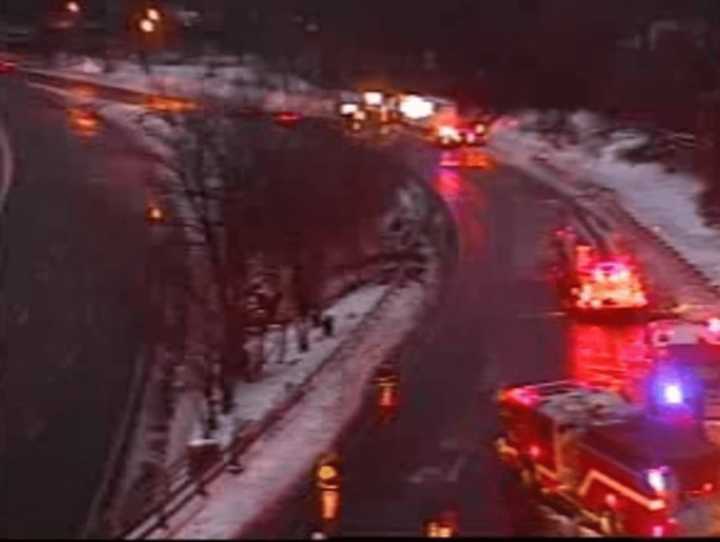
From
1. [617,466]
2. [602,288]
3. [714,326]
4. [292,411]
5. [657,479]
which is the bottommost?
[657,479]

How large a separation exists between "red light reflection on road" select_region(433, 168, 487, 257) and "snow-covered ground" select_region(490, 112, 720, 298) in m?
2.90

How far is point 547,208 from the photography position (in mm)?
54688

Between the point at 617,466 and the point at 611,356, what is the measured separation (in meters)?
13.5

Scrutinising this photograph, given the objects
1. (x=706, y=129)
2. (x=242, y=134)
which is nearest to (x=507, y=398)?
(x=242, y=134)

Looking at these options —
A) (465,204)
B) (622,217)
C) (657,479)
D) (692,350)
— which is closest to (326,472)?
(657,479)

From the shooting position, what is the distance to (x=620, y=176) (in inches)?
2421

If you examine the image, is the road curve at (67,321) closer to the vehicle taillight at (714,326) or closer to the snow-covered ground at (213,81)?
the snow-covered ground at (213,81)

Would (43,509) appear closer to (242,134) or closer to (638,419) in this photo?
(638,419)

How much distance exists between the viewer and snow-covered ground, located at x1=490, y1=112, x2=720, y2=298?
4922 cm

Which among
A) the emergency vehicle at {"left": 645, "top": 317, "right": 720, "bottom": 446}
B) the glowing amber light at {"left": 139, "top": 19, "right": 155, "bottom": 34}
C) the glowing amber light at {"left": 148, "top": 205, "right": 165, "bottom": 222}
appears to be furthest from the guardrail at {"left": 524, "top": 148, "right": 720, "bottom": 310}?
the glowing amber light at {"left": 139, "top": 19, "right": 155, "bottom": 34}

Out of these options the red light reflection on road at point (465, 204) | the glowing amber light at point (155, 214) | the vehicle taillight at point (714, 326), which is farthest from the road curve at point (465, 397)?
the glowing amber light at point (155, 214)

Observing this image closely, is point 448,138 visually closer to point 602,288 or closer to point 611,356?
point 602,288

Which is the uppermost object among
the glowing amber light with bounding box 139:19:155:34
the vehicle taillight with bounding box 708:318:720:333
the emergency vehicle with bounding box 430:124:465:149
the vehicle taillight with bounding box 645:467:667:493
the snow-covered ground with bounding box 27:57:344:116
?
the glowing amber light with bounding box 139:19:155:34

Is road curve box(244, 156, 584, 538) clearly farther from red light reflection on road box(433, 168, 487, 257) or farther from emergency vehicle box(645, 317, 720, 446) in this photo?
emergency vehicle box(645, 317, 720, 446)
